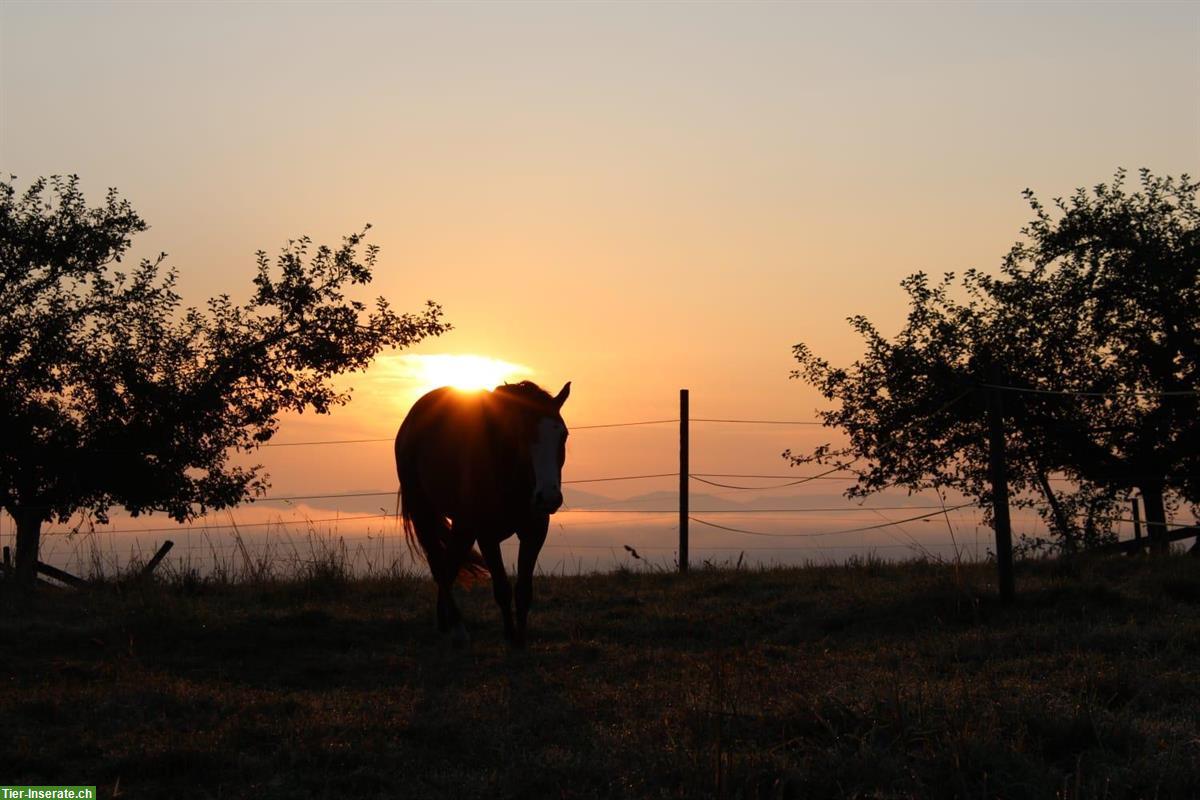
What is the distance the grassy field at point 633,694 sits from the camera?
5.05 metres

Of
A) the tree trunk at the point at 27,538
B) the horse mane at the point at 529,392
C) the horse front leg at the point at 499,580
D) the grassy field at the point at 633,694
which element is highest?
the horse mane at the point at 529,392

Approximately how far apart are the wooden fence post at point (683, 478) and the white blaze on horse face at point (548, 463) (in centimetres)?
706

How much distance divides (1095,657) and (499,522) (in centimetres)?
488

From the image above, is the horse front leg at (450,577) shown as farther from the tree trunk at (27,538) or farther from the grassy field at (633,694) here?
the tree trunk at (27,538)

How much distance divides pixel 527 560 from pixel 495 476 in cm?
80

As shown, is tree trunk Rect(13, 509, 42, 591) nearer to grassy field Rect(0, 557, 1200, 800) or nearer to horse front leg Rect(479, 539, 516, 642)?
grassy field Rect(0, 557, 1200, 800)

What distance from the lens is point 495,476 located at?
9.61 meters

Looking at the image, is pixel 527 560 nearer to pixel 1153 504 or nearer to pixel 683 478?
pixel 683 478

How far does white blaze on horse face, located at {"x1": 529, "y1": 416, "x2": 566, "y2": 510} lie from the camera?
848 centimetres

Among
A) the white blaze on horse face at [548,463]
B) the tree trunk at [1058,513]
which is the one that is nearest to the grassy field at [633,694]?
the white blaze on horse face at [548,463]

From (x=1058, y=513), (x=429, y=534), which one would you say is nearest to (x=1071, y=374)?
(x=1058, y=513)

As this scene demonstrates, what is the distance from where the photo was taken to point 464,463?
982 centimetres

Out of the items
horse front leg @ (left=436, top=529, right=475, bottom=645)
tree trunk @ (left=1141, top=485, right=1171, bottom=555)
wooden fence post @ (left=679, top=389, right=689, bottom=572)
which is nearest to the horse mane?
horse front leg @ (left=436, top=529, right=475, bottom=645)

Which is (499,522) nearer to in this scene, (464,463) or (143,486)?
(464,463)
